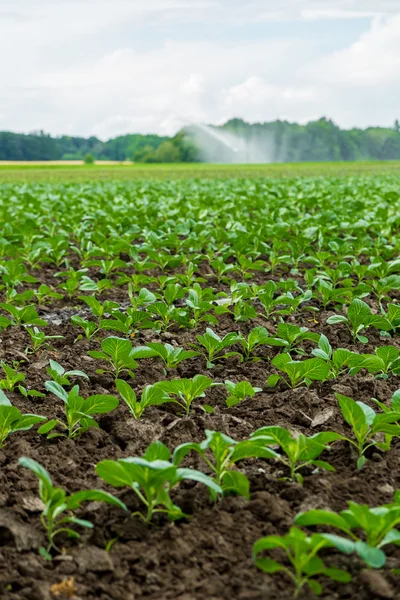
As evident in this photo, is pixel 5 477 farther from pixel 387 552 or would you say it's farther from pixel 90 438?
pixel 387 552

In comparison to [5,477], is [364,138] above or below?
above

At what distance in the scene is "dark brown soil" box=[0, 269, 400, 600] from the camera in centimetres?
198

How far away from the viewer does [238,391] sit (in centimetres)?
321

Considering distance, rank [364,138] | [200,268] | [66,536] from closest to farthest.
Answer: [66,536], [200,268], [364,138]

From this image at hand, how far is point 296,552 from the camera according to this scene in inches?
75.6

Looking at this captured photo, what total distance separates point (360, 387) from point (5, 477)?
70.3 inches

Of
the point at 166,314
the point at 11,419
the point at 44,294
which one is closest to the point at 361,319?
the point at 166,314

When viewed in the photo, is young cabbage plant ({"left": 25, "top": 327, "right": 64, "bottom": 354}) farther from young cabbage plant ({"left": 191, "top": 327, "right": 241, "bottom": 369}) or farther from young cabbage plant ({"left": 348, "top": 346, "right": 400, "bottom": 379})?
young cabbage plant ({"left": 348, "top": 346, "right": 400, "bottom": 379})

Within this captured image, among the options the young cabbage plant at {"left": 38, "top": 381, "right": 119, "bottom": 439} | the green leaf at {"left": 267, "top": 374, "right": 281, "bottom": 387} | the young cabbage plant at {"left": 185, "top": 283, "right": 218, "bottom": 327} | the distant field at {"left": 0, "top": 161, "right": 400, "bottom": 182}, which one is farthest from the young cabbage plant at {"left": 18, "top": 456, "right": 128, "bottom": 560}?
the distant field at {"left": 0, "top": 161, "right": 400, "bottom": 182}

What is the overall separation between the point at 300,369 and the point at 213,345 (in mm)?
571

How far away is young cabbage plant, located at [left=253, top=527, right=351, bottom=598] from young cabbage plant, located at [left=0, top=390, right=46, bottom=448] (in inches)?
43.6

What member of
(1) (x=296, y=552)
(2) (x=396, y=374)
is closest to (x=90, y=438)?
(1) (x=296, y=552)

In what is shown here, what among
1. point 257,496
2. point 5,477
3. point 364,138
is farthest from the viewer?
point 364,138

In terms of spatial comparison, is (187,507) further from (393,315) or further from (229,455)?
(393,315)
